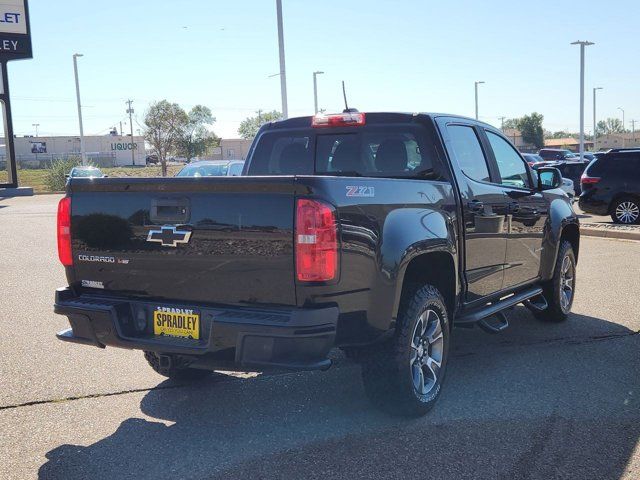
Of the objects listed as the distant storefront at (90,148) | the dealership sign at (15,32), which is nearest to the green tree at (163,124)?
the distant storefront at (90,148)

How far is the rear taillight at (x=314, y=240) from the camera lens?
141 inches

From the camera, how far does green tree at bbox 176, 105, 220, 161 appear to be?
268 feet

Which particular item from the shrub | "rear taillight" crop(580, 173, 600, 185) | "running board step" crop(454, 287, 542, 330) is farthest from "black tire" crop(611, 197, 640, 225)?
the shrub

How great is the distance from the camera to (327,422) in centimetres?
438

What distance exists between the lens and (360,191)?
12.6 feet

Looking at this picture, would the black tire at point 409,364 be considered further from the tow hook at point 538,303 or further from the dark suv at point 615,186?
the dark suv at point 615,186

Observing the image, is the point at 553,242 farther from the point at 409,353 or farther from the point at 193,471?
the point at 193,471

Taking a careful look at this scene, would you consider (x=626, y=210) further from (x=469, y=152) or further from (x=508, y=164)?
(x=469, y=152)

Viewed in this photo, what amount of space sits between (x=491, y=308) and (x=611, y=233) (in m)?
9.49

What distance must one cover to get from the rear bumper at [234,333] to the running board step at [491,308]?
1641 mm

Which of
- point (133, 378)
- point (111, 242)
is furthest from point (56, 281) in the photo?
point (111, 242)

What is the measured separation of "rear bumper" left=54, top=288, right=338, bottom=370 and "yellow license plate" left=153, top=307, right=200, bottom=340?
0.03m

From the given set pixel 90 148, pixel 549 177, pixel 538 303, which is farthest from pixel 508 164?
pixel 90 148

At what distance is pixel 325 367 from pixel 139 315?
1.18 m
